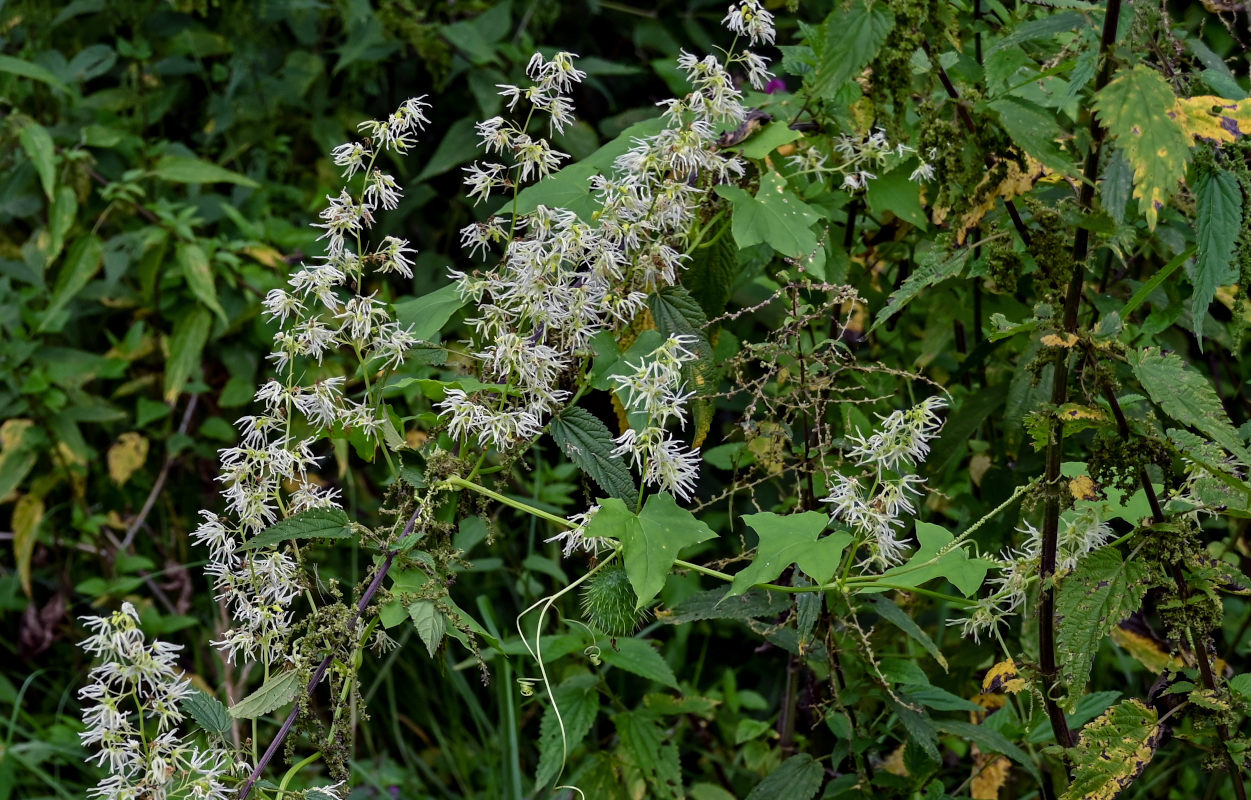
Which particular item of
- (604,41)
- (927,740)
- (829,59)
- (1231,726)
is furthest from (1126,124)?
(604,41)

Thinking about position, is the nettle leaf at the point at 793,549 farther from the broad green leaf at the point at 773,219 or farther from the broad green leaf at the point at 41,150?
the broad green leaf at the point at 41,150

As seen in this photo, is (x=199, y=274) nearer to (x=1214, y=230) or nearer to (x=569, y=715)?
(x=569, y=715)

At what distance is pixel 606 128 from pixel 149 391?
1260 mm

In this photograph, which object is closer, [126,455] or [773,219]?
[773,219]

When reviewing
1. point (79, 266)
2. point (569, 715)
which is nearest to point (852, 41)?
point (569, 715)

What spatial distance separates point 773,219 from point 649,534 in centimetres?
42

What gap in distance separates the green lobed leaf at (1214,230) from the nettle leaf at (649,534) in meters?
0.47

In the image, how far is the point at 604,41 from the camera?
313 cm

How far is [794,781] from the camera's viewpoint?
55.4 inches

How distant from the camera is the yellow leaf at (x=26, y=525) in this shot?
2.57 meters

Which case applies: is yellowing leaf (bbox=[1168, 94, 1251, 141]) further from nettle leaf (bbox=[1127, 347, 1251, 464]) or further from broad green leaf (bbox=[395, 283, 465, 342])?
broad green leaf (bbox=[395, 283, 465, 342])

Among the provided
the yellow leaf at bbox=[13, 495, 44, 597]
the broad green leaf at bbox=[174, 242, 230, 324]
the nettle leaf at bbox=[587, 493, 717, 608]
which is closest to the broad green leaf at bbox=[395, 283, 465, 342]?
the nettle leaf at bbox=[587, 493, 717, 608]

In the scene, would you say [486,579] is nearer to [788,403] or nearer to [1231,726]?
[788,403]

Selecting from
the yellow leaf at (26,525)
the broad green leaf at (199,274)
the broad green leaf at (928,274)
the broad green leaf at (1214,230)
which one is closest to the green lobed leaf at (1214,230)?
the broad green leaf at (1214,230)
